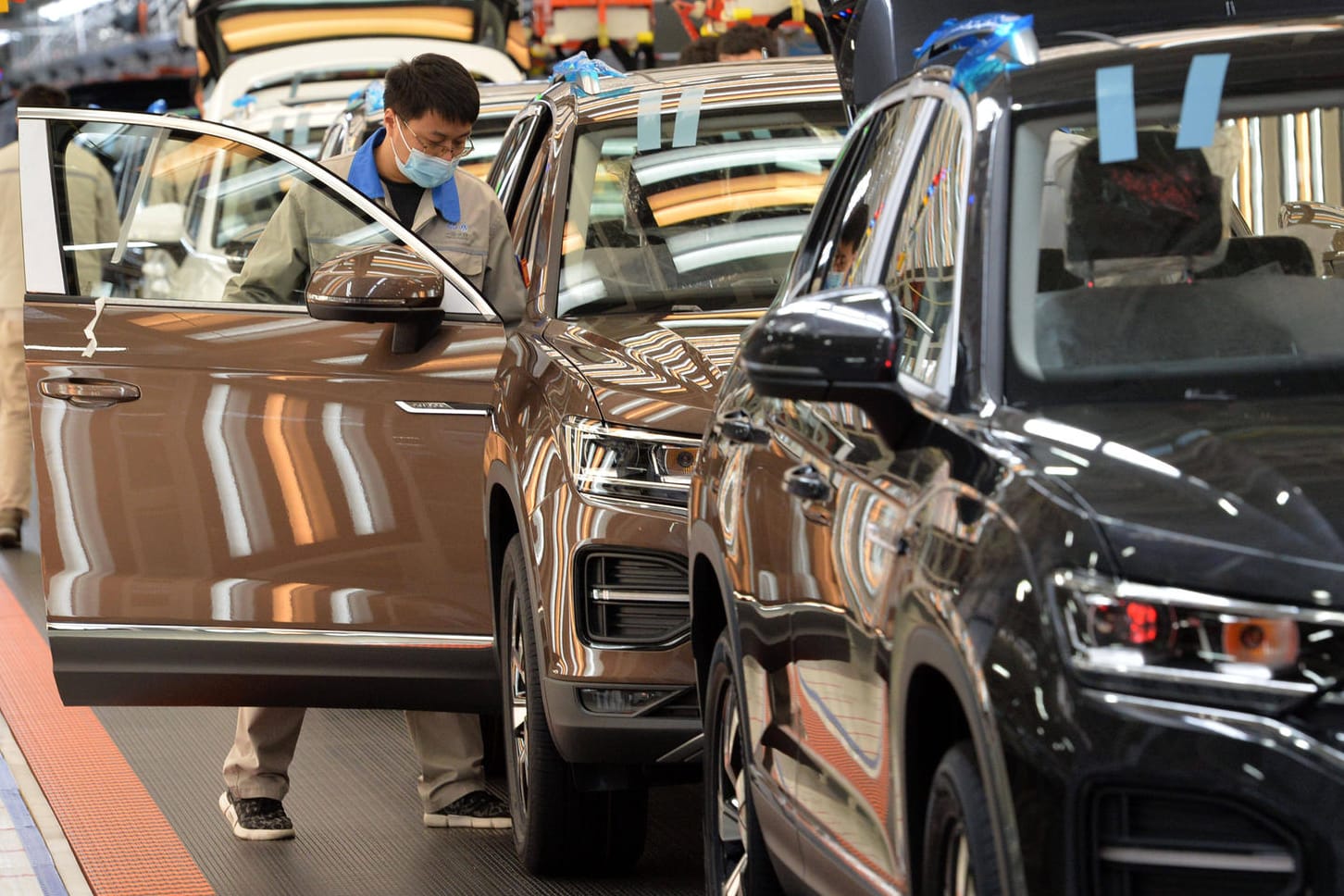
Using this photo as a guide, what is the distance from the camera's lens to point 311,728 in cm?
898

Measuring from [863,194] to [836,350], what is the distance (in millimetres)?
1027

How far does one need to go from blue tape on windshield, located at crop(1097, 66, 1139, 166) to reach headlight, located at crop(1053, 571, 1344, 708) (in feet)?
4.16

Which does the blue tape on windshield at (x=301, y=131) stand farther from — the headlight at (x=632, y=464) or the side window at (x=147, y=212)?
the headlight at (x=632, y=464)

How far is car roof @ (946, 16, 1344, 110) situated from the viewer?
13.5ft

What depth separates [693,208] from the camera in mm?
7285

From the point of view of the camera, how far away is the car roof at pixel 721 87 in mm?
7547

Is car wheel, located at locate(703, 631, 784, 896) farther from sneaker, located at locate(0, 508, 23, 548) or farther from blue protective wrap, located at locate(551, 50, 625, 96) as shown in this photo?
sneaker, located at locate(0, 508, 23, 548)

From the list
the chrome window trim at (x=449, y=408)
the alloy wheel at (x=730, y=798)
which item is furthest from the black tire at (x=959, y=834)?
the chrome window trim at (x=449, y=408)

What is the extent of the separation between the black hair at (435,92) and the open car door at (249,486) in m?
0.78

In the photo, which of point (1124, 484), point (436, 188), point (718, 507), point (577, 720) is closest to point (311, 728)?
point (436, 188)

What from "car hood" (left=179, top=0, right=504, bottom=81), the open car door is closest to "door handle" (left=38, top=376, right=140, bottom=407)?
the open car door

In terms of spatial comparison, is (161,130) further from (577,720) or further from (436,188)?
(577,720)

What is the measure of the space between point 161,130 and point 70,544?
1.15 meters

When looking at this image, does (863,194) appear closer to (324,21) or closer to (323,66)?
(323,66)
